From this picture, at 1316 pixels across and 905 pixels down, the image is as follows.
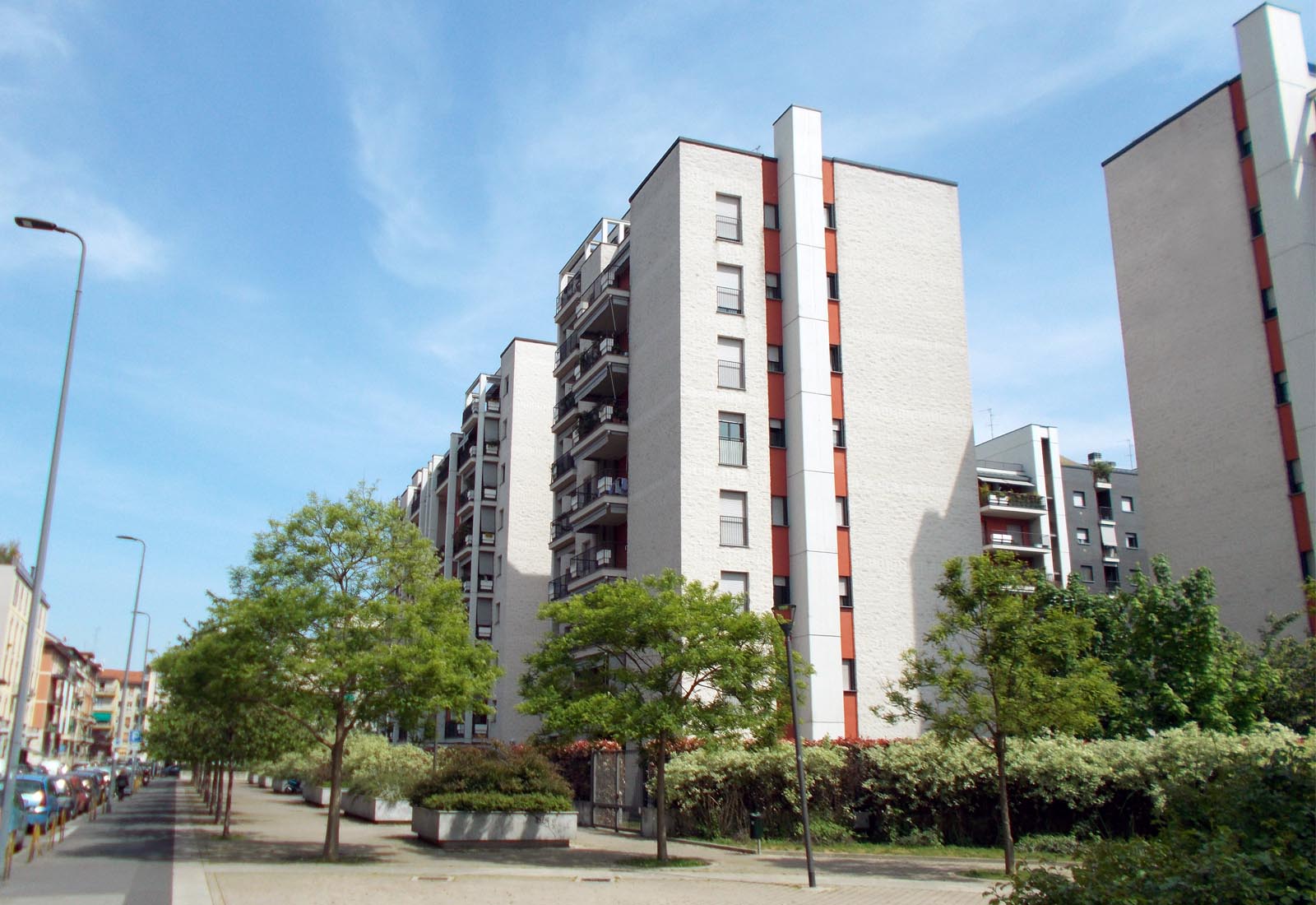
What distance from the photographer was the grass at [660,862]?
2098 cm

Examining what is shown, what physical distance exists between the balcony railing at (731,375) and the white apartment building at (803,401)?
6cm

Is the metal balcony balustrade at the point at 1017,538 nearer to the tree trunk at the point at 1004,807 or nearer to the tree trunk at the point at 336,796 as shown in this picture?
the tree trunk at the point at 1004,807

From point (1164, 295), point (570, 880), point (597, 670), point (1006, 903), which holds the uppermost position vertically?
point (1164, 295)

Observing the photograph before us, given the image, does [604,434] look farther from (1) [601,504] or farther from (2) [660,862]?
(2) [660,862]

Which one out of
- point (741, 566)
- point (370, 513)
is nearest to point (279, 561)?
point (370, 513)

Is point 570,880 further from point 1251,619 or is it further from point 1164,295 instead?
point 1164,295

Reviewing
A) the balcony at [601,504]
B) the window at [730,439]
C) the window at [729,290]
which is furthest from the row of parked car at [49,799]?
the window at [729,290]

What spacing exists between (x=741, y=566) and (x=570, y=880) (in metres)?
17.2

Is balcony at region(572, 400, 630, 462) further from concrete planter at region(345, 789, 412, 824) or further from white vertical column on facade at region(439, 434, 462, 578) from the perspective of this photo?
white vertical column on facade at region(439, 434, 462, 578)

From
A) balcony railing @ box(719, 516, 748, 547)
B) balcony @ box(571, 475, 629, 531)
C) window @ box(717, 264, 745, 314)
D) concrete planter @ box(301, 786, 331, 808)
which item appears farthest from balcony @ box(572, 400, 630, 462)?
concrete planter @ box(301, 786, 331, 808)

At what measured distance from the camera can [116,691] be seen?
6722 inches

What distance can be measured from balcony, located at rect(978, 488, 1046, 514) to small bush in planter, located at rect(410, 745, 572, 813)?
31.6 metres

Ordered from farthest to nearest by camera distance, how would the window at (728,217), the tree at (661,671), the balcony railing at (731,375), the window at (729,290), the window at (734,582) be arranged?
1. the window at (728,217)
2. the window at (729,290)
3. the balcony railing at (731,375)
4. the window at (734,582)
5. the tree at (661,671)

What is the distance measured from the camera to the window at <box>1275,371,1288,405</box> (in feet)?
116
